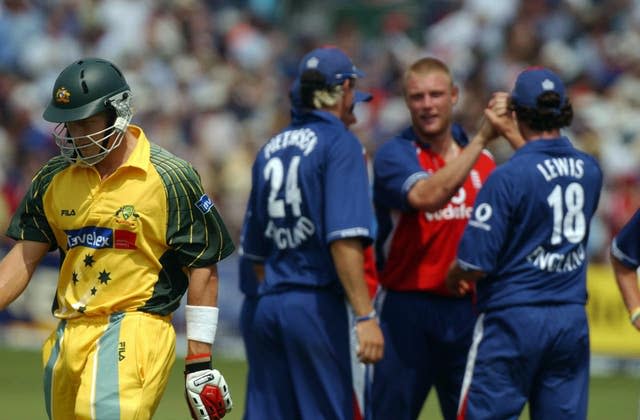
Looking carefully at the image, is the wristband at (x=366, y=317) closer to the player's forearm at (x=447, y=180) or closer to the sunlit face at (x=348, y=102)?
the player's forearm at (x=447, y=180)

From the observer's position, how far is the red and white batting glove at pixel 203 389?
19.6 feet

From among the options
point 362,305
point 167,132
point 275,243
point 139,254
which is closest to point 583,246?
point 362,305

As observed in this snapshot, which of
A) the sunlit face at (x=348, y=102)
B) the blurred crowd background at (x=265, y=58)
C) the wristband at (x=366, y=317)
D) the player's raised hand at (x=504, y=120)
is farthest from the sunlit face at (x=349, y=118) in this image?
the blurred crowd background at (x=265, y=58)

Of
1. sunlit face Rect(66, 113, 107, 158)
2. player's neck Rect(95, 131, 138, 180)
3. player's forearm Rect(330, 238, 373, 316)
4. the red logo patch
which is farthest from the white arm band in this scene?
player's forearm Rect(330, 238, 373, 316)

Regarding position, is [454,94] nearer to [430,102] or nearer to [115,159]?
[430,102]

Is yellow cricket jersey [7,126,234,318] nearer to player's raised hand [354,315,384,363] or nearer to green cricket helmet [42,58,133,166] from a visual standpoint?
green cricket helmet [42,58,133,166]

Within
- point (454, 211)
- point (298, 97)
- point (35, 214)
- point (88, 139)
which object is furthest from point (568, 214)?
point (35, 214)

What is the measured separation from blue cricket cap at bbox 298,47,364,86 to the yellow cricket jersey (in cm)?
152

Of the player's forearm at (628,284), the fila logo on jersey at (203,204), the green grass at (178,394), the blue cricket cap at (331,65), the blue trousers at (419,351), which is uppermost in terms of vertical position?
the blue cricket cap at (331,65)

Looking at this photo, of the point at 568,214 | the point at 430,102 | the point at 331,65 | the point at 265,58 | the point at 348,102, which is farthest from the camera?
the point at 265,58

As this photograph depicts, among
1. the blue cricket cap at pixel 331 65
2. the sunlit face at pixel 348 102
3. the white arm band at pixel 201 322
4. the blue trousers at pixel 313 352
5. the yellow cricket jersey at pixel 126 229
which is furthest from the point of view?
the sunlit face at pixel 348 102

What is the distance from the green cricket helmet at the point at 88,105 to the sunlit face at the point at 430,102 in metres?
A: 2.29

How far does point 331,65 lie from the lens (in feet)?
24.2

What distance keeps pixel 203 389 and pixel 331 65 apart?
7.30 ft
